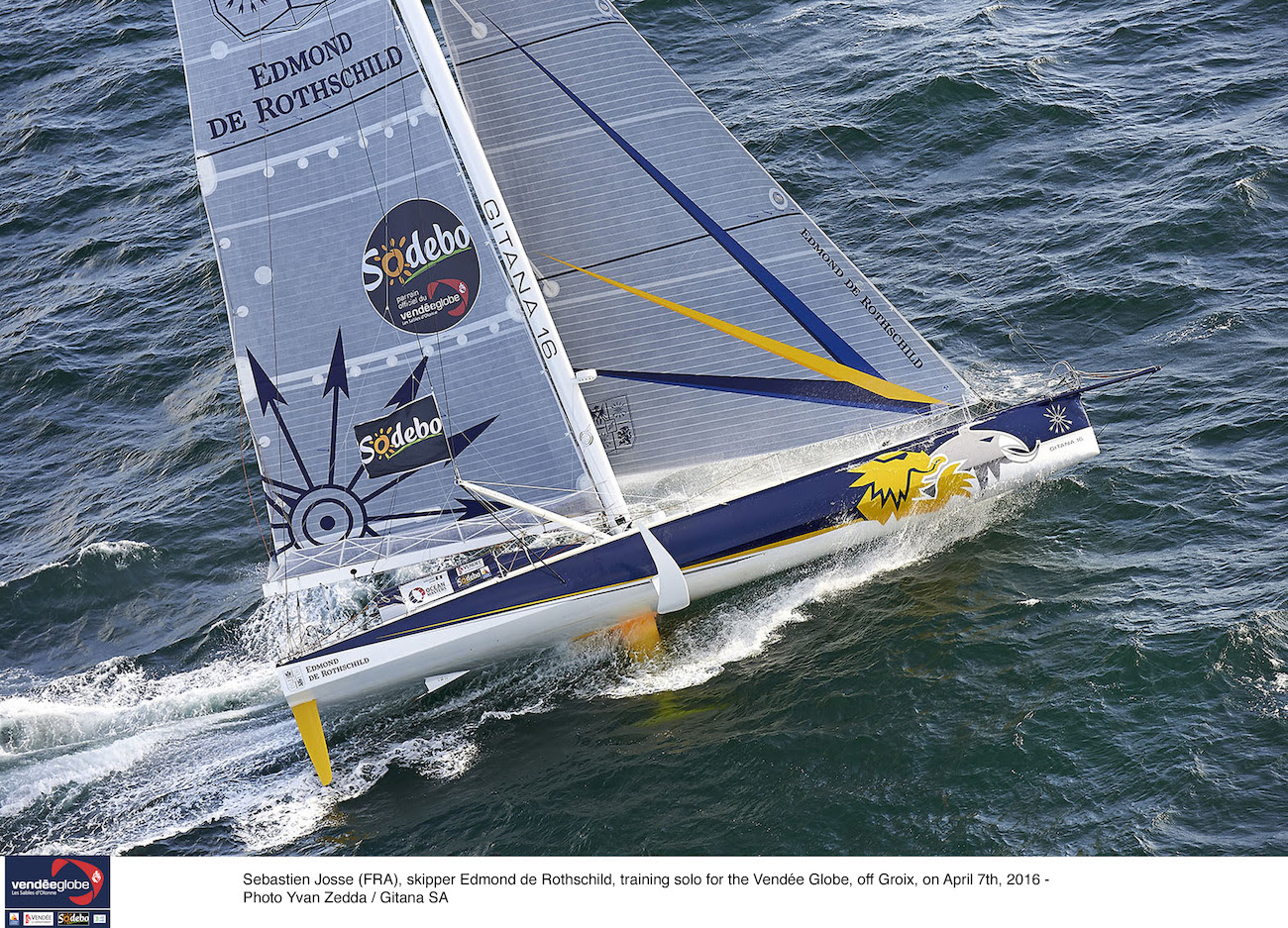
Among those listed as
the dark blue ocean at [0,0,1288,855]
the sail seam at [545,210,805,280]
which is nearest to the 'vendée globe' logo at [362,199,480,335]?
the sail seam at [545,210,805,280]

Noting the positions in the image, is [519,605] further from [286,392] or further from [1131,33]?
[1131,33]

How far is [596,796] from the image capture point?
1452 centimetres

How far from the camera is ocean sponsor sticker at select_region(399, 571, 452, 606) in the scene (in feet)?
53.8

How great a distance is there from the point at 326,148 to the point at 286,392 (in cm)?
308

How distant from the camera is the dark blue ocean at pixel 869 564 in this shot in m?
14.0

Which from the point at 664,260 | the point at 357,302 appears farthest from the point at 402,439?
the point at 664,260

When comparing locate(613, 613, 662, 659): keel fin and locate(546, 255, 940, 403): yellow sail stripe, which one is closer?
locate(613, 613, 662, 659): keel fin

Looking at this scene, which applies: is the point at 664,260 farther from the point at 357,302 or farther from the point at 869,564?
the point at 869,564

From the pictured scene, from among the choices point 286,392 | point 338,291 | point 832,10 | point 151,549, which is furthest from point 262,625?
point 832,10

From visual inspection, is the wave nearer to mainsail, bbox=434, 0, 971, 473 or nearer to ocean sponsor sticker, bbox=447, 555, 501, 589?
ocean sponsor sticker, bbox=447, 555, 501, 589

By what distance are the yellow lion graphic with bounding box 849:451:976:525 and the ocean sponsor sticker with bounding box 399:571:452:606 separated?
5568 millimetres
